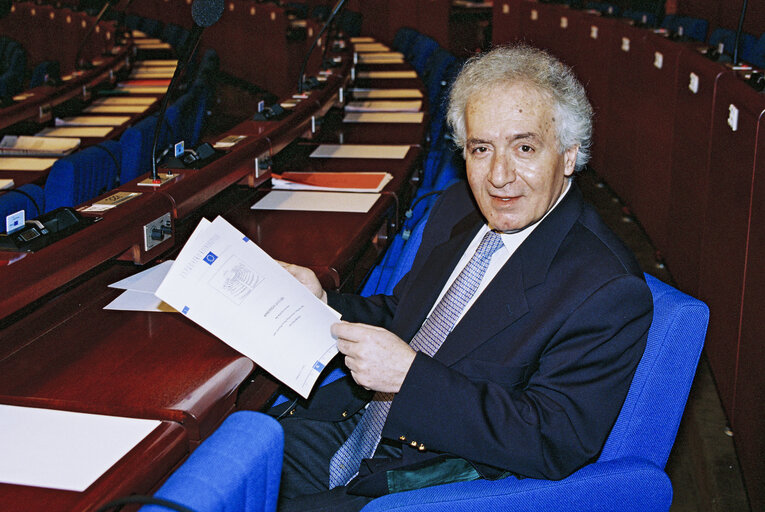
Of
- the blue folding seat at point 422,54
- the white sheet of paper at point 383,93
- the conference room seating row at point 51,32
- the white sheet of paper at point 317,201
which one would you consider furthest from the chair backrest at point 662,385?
the conference room seating row at point 51,32

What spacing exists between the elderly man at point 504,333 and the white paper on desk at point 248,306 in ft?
0.28

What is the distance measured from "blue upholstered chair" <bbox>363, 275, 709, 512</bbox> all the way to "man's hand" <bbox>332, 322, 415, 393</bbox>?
7.9 inches

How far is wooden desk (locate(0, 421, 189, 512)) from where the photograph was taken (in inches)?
40.6

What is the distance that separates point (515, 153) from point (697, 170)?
7.25ft

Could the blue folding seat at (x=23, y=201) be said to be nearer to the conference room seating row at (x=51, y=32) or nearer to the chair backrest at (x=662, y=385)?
the chair backrest at (x=662, y=385)

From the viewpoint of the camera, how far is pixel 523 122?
1474mm

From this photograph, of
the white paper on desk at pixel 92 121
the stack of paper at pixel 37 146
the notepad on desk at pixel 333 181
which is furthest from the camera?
the white paper on desk at pixel 92 121

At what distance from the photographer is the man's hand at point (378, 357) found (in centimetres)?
139

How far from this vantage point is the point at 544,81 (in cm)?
148

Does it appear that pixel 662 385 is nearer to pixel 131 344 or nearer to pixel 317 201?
pixel 131 344

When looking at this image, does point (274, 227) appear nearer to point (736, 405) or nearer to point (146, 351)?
point (146, 351)

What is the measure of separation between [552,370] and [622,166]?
404 cm

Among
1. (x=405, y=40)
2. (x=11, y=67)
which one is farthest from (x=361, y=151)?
(x=11, y=67)

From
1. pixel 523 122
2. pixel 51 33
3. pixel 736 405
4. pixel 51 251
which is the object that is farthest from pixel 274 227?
pixel 51 33
